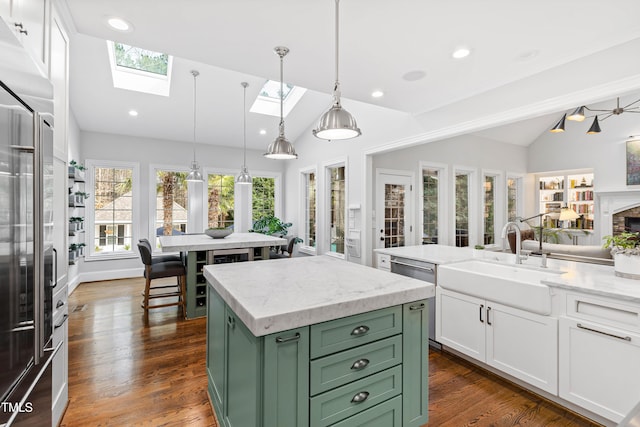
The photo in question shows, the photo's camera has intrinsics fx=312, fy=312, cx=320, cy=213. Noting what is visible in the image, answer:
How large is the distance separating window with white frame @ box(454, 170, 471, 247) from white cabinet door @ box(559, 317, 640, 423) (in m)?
4.43

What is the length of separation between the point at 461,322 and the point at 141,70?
5.40 m

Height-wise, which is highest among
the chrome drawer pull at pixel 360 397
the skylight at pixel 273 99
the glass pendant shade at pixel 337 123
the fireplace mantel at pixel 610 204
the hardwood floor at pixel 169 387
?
the skylight at pixel 273 99

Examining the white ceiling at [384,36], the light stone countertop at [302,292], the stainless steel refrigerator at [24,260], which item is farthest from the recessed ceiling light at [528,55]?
the stainless steel refrigerator at [24,260]

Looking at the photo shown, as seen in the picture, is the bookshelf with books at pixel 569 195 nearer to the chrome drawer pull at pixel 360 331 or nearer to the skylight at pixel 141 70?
the chrome drawer pull at pixel 360 331

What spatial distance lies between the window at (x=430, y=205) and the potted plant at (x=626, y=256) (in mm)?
3669

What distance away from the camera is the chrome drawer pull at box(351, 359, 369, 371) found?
1450 millimetres

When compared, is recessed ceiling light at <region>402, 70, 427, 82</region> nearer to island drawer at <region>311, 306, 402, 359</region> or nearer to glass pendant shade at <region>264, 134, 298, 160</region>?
glass pendant shade at <region>264, 134, 298, 160</region>

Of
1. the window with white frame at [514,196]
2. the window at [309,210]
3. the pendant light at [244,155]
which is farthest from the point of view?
the window with white frame at [514,196]

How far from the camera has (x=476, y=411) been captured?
6.85 feet

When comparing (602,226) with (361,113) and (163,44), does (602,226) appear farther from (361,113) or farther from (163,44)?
(163,44)

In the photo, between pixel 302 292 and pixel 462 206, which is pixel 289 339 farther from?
pixel 462 206

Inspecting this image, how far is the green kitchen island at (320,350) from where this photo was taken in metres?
1.25

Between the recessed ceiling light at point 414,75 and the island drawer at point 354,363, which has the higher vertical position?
the recessed ceiling light at point 414,75

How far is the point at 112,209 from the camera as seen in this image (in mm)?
5734
